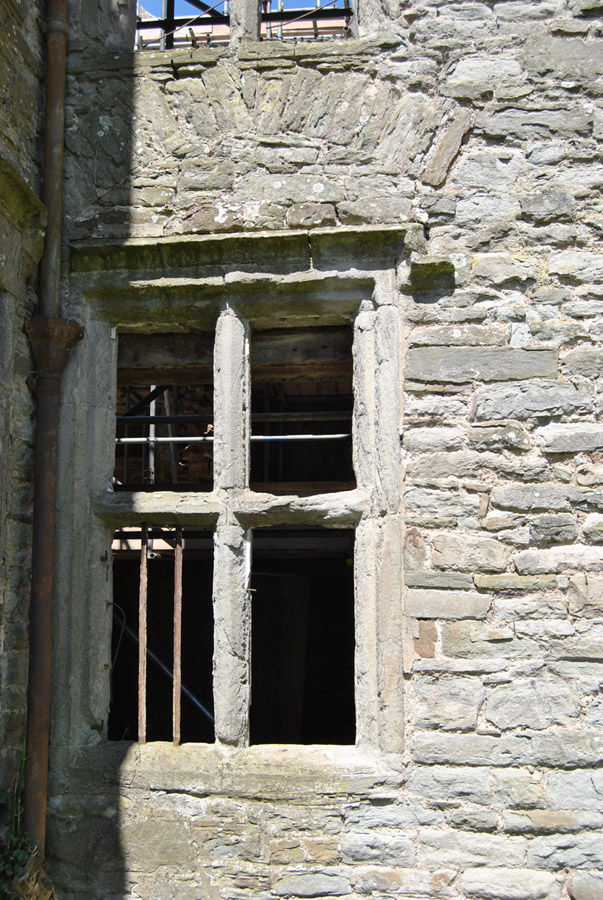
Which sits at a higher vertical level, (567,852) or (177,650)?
(177,650)

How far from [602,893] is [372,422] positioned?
1.93m

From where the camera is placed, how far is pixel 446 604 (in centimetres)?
299

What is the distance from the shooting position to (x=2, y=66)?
3.03 m

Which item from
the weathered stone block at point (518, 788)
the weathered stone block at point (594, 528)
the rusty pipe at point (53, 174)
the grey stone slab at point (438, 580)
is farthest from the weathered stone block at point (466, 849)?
the rusty pipe at point (53, 174)

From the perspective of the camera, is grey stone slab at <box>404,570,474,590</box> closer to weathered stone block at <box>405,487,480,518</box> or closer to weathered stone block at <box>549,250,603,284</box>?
weathered stone block at <box>405,487,480,518</box>

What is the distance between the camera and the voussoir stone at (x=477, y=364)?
3092mm

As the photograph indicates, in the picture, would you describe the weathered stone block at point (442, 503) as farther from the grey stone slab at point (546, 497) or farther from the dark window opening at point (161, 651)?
the dark window opening at point (161, 651)

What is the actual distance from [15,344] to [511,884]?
280cm

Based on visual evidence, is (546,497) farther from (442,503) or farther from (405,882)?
(405,882)

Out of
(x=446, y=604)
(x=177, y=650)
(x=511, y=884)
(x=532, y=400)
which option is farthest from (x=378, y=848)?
(x=532, y=400)

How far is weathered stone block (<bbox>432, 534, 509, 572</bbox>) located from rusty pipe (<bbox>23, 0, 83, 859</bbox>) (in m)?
1.55

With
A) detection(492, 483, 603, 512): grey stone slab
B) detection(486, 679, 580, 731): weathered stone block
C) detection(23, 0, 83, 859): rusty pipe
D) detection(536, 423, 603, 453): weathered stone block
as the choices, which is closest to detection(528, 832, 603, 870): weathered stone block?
detection(486, 679, 580, 731): weathered stone block

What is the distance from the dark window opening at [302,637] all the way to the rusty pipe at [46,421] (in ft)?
4.59

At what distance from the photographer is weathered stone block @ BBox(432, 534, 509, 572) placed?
300 centimetres
